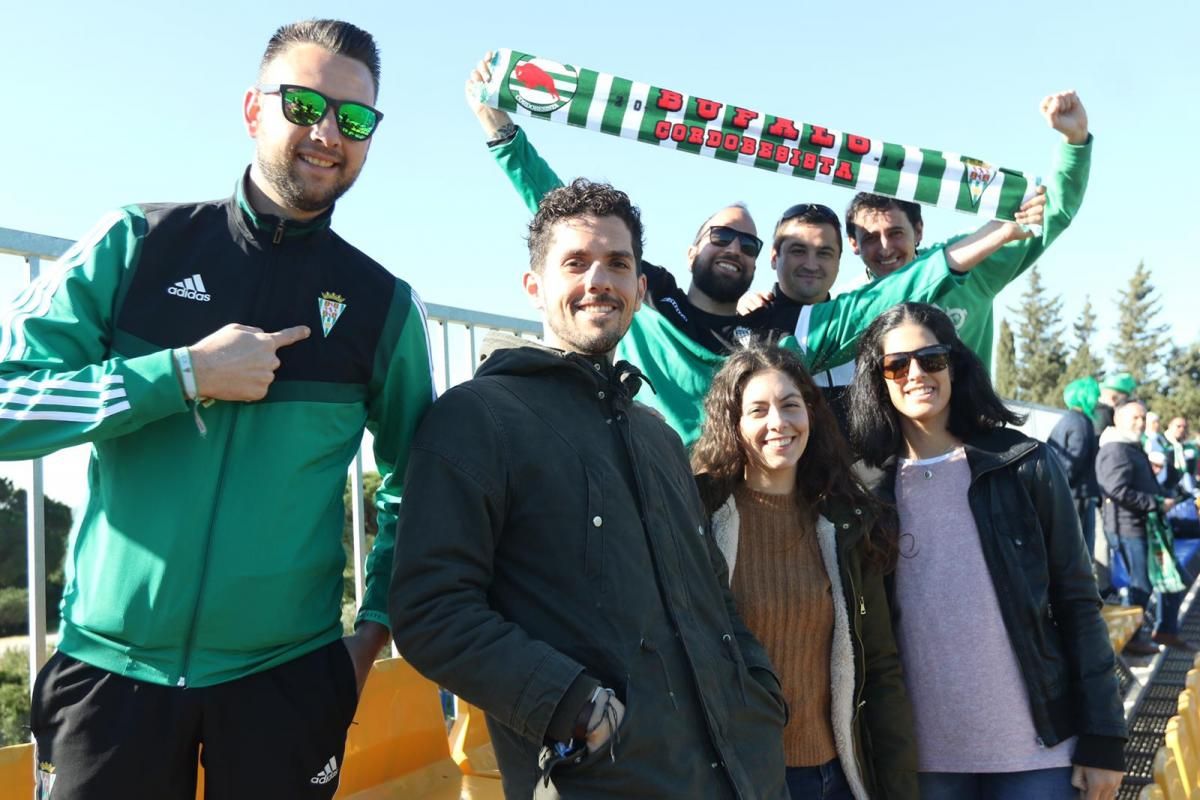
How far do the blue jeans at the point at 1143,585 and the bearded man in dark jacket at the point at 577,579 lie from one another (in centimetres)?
736

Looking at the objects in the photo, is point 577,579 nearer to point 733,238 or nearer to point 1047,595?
point 1047,595

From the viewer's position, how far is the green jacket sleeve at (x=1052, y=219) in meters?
3.73

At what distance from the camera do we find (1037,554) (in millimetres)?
2859

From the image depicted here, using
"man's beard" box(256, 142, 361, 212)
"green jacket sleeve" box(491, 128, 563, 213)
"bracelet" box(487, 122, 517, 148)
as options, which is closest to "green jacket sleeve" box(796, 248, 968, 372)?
"green jacket sleeve" box(491, 128, 563, 213)

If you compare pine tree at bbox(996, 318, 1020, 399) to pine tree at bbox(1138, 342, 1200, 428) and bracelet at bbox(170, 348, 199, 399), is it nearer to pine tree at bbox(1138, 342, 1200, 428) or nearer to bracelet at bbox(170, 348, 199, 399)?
pine tree at bbox(1138, 342, 1200, 428)

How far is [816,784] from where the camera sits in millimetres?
2695

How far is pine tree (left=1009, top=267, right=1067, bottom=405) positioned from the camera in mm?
64938

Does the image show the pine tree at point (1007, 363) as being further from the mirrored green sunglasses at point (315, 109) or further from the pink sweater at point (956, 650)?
the mirrored green sunglasses at point (315, 109)

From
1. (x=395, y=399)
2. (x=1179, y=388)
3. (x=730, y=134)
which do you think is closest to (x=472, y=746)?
(x=395, y=399)

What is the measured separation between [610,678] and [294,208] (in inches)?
48.3

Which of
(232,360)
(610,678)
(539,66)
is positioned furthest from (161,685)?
(539,66)

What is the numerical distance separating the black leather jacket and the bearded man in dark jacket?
36.3 inches

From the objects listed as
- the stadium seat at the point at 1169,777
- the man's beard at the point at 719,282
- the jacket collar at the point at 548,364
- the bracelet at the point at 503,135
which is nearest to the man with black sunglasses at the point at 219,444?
the jacket collar at the point at 548,364

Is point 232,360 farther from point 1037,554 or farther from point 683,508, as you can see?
point 1037,554
